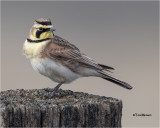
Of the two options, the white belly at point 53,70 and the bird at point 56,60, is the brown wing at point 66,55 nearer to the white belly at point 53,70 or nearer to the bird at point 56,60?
the bird at point 56,60

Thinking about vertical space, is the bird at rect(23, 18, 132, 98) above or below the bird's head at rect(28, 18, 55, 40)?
below

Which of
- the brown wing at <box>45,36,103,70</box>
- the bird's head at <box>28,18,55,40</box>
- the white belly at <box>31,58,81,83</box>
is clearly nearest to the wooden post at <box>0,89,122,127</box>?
the white belly at <box>31,58,81,83</box>

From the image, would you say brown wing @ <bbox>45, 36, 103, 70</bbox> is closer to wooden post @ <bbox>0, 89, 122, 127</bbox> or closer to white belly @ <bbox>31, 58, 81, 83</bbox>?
white belly @ <bbox>31, 58, 81, 83</bbox>

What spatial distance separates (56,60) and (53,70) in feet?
0.63

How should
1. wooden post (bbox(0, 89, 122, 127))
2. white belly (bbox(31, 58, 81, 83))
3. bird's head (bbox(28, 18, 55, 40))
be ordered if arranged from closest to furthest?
wooden post (bbox(0, 89, 122, 127)) < white belly (bbox(31, 58, 81, 83)) < bird's head (bbox(28, 18, 55, 40))

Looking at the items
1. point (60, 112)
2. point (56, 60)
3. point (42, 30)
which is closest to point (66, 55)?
point (56, 60)

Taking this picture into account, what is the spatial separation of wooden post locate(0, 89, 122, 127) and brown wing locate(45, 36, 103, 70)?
1.55 metres

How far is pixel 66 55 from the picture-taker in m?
7.99

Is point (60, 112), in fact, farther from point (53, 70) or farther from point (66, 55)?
point (66, 55)

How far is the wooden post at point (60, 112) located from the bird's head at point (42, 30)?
1865mm

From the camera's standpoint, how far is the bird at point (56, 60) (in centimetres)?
788

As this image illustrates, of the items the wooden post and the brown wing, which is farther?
the brown wing

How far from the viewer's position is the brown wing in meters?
7.90

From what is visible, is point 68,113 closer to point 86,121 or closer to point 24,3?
point 86,121
